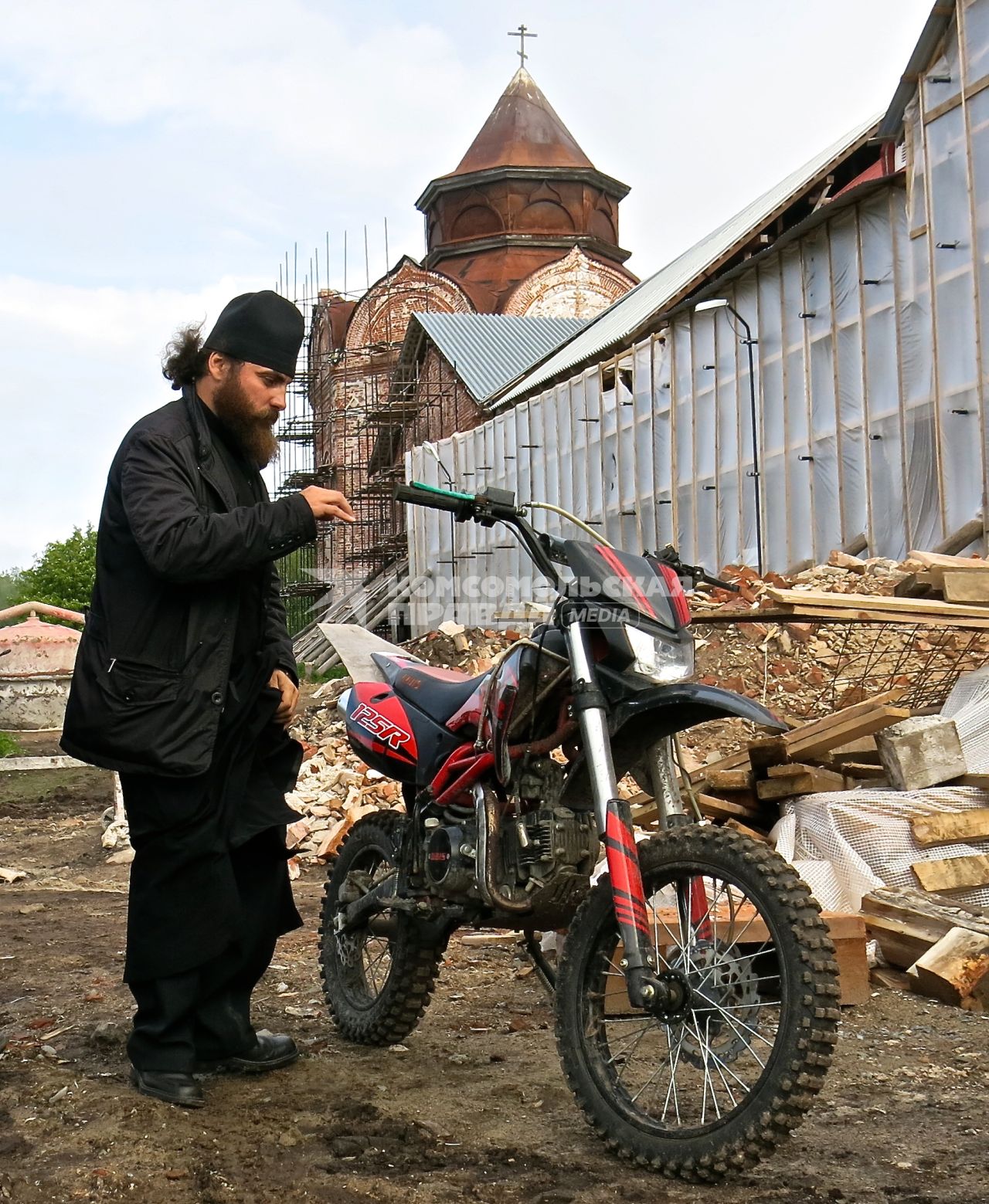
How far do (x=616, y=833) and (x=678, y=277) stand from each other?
2785 centimetres

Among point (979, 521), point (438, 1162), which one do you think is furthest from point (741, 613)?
point (979, 521)

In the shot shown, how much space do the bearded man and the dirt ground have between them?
0.79 ft

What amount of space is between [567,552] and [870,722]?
2891 millimetres

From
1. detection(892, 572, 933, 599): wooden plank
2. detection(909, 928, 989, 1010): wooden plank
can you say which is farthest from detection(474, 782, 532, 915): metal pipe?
detection(892, 572, 933, 599): wooden plank

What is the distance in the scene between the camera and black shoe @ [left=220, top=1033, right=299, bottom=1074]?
13.3 ft

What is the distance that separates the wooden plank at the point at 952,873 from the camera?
212 inches

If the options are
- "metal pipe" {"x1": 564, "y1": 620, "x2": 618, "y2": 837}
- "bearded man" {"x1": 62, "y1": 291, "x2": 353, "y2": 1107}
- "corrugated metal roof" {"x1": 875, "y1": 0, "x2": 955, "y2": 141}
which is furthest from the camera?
"corrugated metal roof" {"x1": 875, "y1": 0, "x2": 955, "y2": 141}

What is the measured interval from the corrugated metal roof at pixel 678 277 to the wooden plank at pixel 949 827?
19.6 metres

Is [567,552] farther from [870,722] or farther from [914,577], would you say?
[914,577]

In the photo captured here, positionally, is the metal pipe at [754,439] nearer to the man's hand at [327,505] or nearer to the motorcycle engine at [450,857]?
the motorcycle engine at [450,857]

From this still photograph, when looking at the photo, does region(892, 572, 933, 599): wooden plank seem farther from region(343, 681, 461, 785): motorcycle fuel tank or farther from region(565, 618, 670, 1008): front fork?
region(565, 618, 670, 1008): front fork

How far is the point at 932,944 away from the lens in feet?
15.8

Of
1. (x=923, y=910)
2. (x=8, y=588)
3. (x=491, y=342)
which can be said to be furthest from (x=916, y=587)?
(x=8, y=588)

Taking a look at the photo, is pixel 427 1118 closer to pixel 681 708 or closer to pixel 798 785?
pixel 681 708
